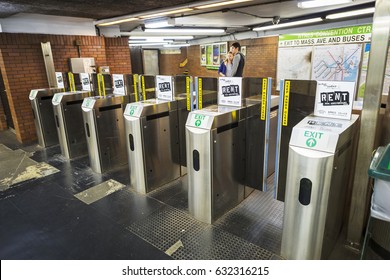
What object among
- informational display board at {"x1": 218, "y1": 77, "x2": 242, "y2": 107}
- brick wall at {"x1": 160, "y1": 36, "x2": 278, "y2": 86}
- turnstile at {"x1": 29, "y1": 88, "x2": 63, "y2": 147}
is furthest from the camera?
brick wall at {"x1": 160, "y1": 36, "x2": 278, "y2": 86}

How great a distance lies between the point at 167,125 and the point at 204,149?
102 centimetres

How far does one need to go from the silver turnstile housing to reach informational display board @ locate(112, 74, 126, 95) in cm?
88

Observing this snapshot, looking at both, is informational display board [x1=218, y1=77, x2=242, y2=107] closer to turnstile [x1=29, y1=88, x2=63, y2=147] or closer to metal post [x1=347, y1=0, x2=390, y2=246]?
metal post [x1=347, y1=0, x2=390, y2=246]

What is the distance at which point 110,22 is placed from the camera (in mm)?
5211

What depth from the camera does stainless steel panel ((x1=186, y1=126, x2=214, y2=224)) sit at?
227 centimetres

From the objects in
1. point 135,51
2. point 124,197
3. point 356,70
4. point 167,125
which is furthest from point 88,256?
point 135,51

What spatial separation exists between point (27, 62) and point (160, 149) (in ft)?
12.0

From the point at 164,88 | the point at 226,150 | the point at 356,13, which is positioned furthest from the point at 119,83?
the point at 356,13

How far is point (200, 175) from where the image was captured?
2.39m

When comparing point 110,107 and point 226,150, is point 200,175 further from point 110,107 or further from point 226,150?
point 110,107

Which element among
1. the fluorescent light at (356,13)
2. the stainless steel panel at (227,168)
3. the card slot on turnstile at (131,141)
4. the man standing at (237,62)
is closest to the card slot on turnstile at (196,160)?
the stainless steel panel at (227,168)

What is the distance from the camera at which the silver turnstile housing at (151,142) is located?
9.57ft

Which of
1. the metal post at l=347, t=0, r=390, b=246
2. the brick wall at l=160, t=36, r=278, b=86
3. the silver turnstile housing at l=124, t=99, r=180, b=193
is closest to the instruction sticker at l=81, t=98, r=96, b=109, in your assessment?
the silver turnstile housing at l=124, t=99, r=180, b=193

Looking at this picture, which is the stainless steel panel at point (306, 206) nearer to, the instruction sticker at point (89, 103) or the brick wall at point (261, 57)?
the instruction sticker at point (89, 103)
